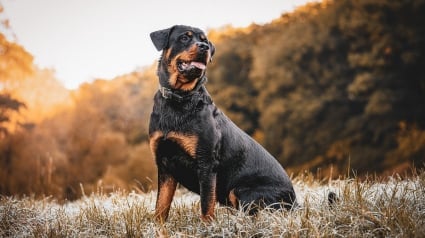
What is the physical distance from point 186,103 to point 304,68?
16.9 m

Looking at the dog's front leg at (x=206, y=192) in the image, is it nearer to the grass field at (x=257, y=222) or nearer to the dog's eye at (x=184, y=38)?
the grass field at (x=257, y=222)

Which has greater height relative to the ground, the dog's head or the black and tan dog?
the dog's head

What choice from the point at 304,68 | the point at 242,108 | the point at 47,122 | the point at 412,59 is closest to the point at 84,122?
the point at 47,122

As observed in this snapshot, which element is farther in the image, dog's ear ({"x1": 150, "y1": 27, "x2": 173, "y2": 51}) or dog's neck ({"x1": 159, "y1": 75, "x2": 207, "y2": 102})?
dog's ear ({"x1": 150, "y1": 27, "x2": 173, "y2": 51})

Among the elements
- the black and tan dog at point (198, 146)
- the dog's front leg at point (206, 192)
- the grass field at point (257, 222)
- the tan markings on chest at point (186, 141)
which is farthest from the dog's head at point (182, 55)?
the grass field at point (257, 222)

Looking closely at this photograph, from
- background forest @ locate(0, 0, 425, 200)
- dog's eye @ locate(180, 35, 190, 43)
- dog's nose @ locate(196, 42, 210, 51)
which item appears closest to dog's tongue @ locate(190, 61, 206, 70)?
dog's nose @ locate(196, 42, 210, 51)

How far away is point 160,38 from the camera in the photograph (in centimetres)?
426

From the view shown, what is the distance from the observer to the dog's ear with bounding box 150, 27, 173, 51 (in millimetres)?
4215

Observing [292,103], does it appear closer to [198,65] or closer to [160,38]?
[160,38]

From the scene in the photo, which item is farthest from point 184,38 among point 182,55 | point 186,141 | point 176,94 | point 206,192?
point 206,192

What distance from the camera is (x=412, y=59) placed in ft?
56.9

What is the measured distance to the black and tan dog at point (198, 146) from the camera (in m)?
3.91

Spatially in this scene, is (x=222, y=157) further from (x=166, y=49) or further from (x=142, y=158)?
(x=142, y=158)

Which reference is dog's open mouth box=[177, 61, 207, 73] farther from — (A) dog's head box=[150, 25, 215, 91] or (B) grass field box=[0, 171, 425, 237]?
(B) grass field box=[0, 171, 425, 237]
